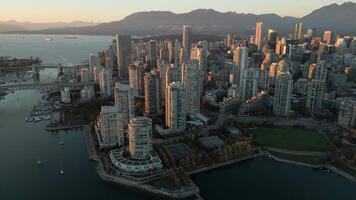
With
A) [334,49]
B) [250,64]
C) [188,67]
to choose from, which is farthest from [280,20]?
[188,67]

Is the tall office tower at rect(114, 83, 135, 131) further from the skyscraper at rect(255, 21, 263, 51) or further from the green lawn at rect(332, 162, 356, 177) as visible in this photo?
the skyscraper at rect(255, 21, 263, 51)

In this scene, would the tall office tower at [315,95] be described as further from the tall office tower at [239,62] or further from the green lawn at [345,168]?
the green lawn at [345,168]

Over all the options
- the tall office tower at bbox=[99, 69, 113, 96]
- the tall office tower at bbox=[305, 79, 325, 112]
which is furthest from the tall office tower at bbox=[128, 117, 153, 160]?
the tall office tower at bbox=[305, 79, 325, 112]

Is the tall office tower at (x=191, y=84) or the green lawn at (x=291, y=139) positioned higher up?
the tall office tower at (x=191, y=84)

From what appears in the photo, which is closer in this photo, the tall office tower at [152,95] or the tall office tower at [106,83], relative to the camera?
the tall office tower at [152,95]

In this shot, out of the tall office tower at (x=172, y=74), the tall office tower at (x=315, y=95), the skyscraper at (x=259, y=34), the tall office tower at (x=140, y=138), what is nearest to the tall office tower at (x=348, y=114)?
the tall office tower at (x=315, y=95)
